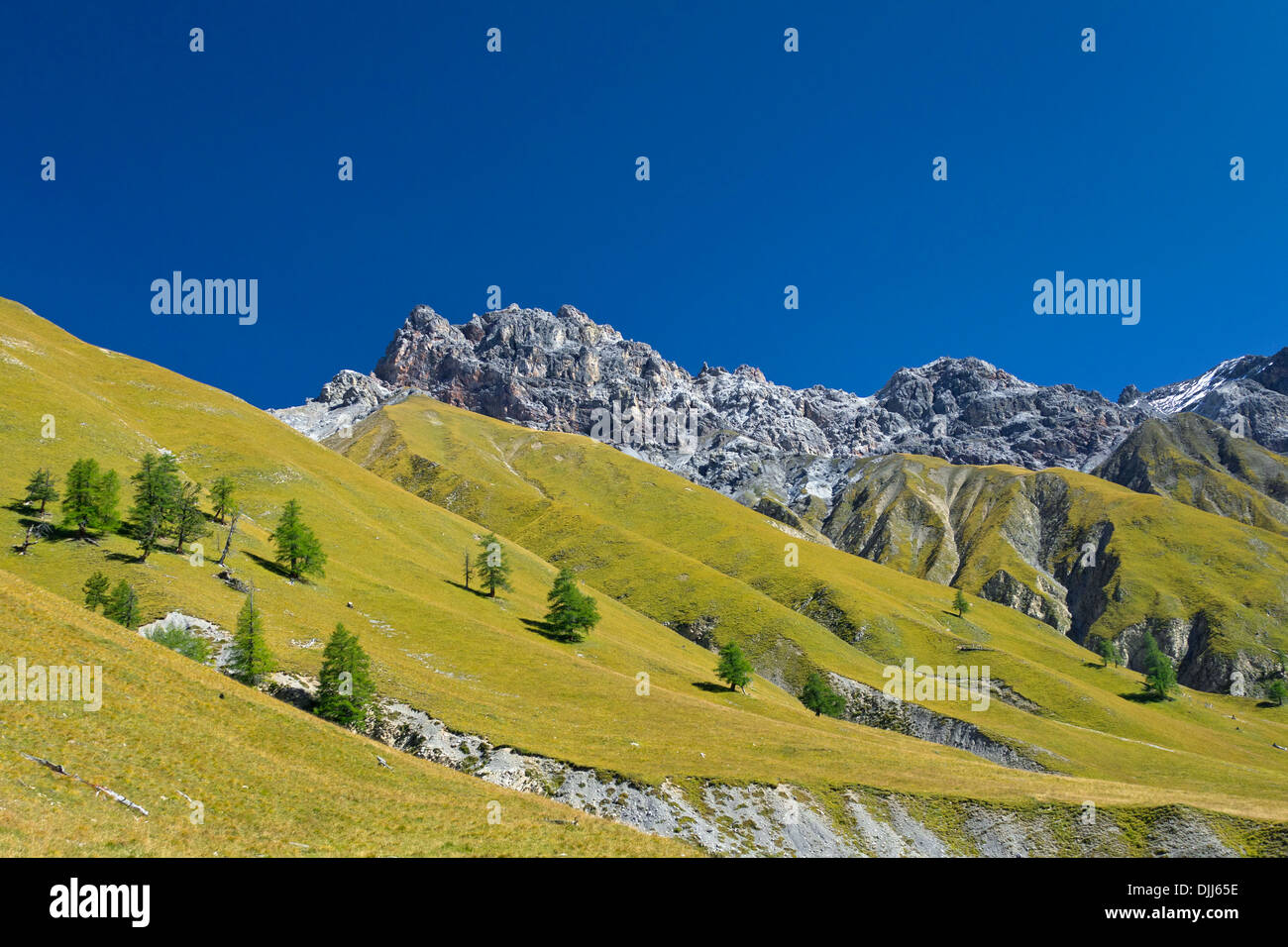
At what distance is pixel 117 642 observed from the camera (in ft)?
120

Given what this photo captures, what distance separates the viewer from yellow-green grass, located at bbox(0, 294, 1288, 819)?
57.4m

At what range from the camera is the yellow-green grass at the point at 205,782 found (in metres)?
22.2

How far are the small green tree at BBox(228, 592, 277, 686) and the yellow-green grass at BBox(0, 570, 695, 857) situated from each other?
35.3 feet

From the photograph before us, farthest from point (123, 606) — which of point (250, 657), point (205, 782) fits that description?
point (205, 782)

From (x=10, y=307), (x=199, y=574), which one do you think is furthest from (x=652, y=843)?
(x=10, y=307)

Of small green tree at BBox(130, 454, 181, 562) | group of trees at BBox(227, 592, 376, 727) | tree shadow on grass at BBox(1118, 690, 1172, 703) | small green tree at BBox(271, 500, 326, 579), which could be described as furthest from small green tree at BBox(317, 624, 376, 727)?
tree shadow on grass at BBox(1118, 690, 1172, 703)

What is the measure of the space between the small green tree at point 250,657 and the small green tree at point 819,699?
75.4m

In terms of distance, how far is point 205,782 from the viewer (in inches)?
1081

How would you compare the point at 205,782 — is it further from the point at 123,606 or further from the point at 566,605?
the point at 566,605

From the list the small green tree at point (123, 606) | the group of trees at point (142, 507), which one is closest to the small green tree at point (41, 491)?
the group of trees at point (142, 507)

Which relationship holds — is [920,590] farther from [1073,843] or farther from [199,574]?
[199,574]

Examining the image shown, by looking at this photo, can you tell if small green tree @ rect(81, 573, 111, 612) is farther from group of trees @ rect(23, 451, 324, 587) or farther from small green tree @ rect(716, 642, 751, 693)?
small green tree @ rect(716, 642, 751, 693)

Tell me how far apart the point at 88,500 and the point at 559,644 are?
5579 cm

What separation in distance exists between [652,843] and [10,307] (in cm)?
21050
